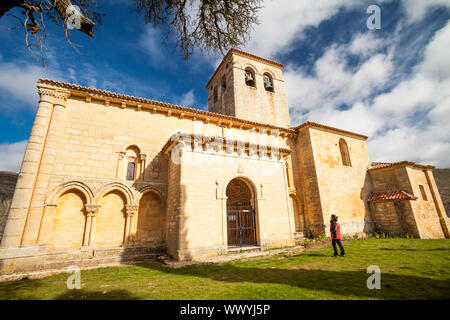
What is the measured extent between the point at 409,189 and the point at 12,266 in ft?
72.6

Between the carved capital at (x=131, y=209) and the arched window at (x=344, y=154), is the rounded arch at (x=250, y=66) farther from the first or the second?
the carved capital at (x=131, y=209)

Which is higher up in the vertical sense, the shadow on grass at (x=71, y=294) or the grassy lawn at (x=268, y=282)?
the grassy lawn at (x=268, y=282)

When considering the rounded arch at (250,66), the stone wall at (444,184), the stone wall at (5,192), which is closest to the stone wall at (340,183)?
the rounded arch at (250,66)

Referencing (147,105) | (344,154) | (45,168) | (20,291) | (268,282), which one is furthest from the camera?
(344,154)

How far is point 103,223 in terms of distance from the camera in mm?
9469

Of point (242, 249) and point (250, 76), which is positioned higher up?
point (250, 76)

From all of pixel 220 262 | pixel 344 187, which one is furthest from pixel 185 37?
pixel 344 187

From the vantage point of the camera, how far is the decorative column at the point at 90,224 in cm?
887

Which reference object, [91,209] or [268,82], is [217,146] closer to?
[91,209]

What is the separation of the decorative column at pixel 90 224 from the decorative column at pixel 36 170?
5.30 ft

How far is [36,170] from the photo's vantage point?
8547 mm

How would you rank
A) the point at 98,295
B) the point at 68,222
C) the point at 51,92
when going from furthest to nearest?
the point at 51,92
the point at 68,222
the point at 98,295

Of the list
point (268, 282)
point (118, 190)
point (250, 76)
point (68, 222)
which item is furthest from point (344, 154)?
point (68, 222)

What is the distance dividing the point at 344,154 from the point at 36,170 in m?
19.9
